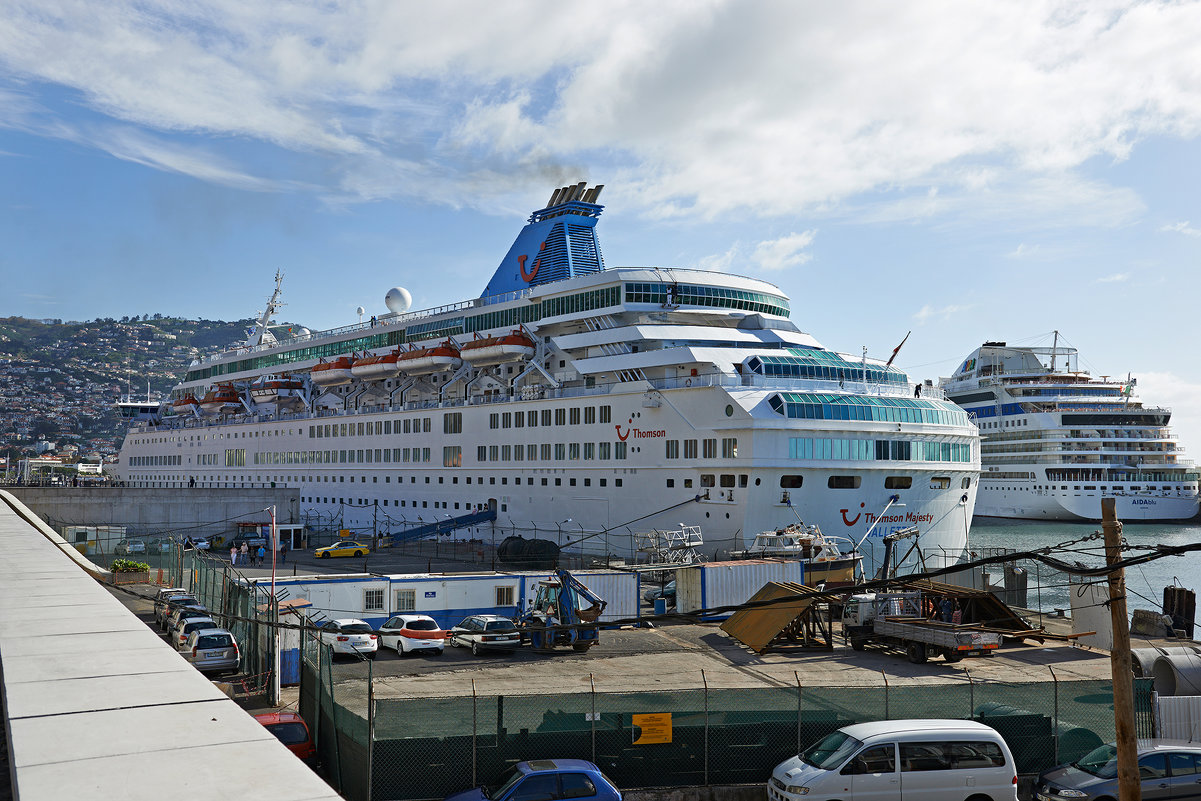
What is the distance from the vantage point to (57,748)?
623 centimetres

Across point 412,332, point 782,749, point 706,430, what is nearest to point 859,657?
point 782,749

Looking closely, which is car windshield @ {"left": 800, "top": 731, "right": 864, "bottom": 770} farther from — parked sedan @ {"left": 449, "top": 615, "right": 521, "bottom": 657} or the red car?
parked sedan @ {"left": 449, "top": 615, "right": 521, "bottom": 657}

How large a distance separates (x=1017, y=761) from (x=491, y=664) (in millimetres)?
12004

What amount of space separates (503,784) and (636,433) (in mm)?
28166

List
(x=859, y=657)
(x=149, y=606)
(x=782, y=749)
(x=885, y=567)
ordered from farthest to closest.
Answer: (x=885, y=567) → (x=149, y=606) → (x=859, y=657) → (x=782, y=749)

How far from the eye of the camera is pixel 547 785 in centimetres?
1196

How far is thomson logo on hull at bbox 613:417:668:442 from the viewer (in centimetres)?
3894

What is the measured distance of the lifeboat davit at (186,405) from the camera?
83562 mm

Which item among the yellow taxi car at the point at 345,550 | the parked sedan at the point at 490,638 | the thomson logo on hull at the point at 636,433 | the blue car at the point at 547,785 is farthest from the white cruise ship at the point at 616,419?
the blue car at the point at 547,785

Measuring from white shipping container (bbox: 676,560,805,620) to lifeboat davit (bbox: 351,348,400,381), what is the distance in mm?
32005

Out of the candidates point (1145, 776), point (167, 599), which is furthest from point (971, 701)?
point (167, 599)

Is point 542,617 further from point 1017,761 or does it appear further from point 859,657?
point 1017,761

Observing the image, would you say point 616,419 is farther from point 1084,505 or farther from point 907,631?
point 1084,505

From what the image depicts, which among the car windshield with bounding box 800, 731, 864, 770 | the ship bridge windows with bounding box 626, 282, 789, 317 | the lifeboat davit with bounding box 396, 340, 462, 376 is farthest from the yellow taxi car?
the car windshield with bounding box 800, 731, 864, 770
